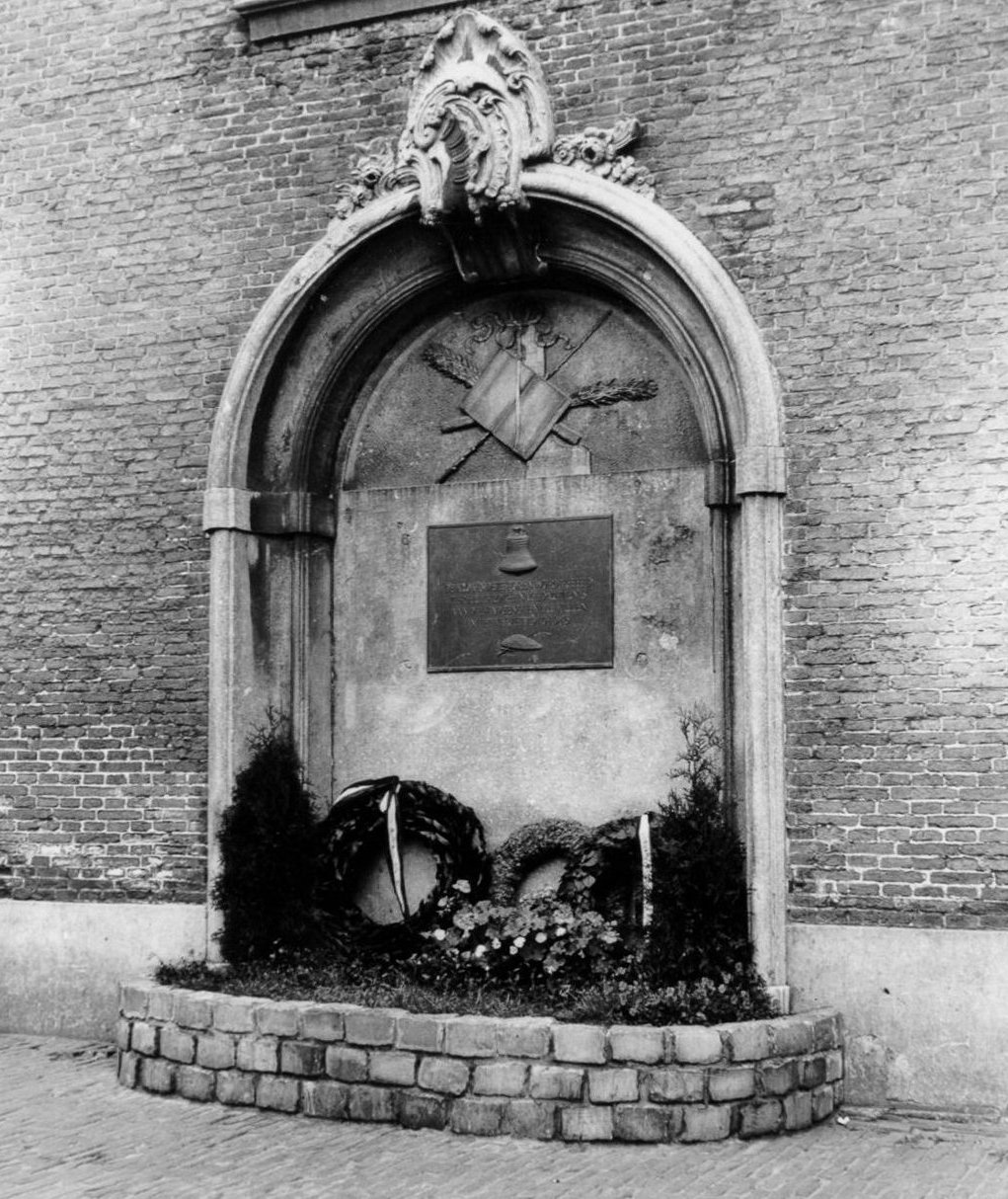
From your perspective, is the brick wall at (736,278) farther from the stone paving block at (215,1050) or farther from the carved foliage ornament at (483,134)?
the stone paving block at (215,1050)

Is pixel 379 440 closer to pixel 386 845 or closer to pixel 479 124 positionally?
pixel 479 124

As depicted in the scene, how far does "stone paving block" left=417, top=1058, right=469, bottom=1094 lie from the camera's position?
7656 millimetres

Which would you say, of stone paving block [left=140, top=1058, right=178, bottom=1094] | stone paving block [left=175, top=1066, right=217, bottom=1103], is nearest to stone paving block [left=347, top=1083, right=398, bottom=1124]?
stone paving block [left=175, top=1066, right=217, bottom=1103]

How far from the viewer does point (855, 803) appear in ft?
27.2

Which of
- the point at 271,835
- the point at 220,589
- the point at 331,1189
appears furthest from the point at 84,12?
the point at 331,1189

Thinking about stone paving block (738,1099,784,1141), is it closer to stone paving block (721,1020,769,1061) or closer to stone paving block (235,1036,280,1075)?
stone paving block (721,1020,769,1061)

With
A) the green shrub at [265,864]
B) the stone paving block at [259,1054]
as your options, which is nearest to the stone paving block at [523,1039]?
the stone paving block at [259,1054]

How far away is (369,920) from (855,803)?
3052 mm

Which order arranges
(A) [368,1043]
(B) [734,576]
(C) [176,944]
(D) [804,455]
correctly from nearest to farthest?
(A) [368,1043] < (D) [804,455] < (B) [734,576] < (C) [176,944]

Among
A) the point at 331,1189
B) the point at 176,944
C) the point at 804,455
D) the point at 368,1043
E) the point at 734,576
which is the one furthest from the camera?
the point at 176,944

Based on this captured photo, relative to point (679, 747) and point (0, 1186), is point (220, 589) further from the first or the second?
point (0, 1186)

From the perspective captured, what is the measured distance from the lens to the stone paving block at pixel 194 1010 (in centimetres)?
832

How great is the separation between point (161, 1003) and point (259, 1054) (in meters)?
0.75

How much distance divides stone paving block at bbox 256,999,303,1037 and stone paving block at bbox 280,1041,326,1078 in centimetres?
7
